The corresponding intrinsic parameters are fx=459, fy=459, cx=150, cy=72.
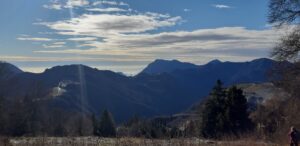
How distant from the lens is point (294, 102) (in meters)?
24.2

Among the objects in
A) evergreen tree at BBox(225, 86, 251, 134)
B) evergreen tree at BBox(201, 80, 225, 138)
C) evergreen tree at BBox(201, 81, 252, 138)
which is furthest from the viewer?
evergreen tree at BBox(201, 80, 225, 138)

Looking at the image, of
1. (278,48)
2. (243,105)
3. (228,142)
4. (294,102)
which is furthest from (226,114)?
(228,142)

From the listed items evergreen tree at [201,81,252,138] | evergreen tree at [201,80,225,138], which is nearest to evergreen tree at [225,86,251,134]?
evergreen tree at [201,81,252,138]

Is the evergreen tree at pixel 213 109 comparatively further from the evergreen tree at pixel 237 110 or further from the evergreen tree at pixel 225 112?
the evergreen tree at pixel 237 110

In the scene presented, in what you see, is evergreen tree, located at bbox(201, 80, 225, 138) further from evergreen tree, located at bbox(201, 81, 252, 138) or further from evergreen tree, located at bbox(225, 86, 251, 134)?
evergreen tree, located at bbox(225, 86, 251, 134)

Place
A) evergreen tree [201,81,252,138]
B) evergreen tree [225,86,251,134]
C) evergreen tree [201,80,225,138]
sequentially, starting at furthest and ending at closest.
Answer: evergreen tree [201,80,225,138], evergreen tree [225,86,251,134], evergreen tree [201,81,252,138]

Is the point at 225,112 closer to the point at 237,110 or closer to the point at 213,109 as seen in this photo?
the point at 237,110

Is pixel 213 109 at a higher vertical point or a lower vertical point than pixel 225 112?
higher

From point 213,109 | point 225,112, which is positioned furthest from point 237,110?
point 213,109

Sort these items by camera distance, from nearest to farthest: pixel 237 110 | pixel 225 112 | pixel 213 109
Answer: pixel 237 110 < pixel 225 112 < pixel 213 109

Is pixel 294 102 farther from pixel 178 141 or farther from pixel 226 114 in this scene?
pixel 226 114

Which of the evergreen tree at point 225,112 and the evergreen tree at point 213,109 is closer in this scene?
the evergreen tree at point 225,112

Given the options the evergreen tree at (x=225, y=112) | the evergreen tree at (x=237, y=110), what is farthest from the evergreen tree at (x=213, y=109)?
Result: the evergreen tree at (x=237, y=110)

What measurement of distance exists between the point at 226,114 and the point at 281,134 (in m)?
17.7
